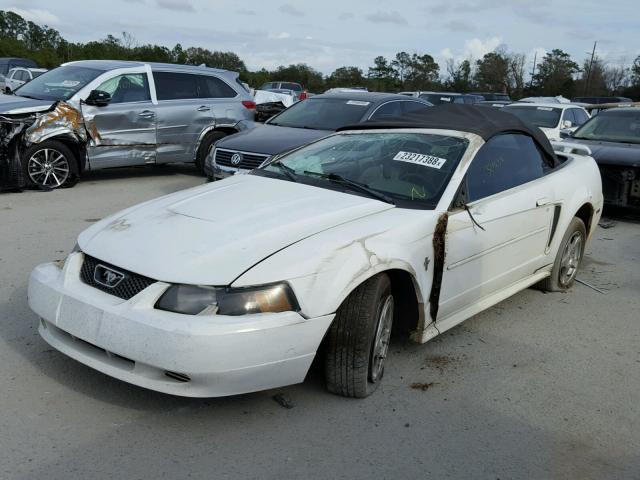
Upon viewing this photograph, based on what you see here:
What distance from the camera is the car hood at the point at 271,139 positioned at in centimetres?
796

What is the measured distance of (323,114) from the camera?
8930 mm

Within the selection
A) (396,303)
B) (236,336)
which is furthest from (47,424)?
(396,303)

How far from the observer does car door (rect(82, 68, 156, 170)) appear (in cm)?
898

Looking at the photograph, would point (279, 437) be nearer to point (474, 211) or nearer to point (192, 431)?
point (192, 431)

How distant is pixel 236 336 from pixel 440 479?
1.09 m

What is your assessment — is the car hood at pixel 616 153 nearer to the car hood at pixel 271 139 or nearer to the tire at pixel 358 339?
the car hood at pixel 271 139

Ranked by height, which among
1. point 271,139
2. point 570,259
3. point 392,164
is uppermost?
point 392,164

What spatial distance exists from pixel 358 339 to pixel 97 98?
689cm

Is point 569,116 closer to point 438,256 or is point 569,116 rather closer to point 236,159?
point 236,159

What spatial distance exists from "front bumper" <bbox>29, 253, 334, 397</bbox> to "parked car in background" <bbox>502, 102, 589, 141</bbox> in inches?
418

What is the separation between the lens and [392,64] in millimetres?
84875

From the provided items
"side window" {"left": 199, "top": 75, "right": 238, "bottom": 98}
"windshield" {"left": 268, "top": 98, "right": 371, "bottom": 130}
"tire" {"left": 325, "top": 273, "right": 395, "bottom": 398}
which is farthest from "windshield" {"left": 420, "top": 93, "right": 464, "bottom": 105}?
"tire" {"left": 325, "top": 273, "right": 395, "bottom": 398}

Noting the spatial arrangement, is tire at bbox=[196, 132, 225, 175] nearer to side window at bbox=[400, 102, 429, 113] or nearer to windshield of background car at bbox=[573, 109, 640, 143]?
side window at bbox=[400, 102, 429, 113]

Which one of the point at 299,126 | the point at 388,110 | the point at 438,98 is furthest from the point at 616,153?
the point at 438,98
